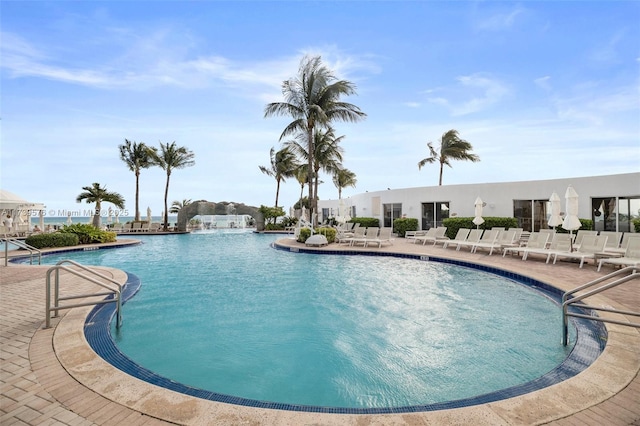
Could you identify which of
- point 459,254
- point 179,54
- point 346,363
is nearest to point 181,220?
point 179,54

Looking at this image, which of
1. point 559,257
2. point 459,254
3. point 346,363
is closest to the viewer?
point 346,363

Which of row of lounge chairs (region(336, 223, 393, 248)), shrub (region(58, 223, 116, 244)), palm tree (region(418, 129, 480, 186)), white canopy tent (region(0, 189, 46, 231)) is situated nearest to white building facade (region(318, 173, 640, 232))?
row of lounge chairs (region(336, 223, 393, 248))

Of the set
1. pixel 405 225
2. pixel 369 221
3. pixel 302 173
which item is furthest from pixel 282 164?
pixel 405 225

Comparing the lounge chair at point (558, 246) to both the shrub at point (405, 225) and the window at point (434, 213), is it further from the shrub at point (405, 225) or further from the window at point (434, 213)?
the shrub at point (405, 225)

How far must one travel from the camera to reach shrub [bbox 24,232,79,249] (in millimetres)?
13578

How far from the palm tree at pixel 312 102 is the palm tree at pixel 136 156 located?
53.7ft

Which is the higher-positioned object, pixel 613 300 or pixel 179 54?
pixel 179 54

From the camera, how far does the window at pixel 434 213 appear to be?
19031 mm

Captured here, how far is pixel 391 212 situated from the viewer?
72.0ft

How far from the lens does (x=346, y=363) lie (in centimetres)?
404

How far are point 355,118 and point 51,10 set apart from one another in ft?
44.9

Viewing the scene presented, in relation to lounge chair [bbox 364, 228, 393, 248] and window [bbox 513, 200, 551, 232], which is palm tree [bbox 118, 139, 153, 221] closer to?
lounge chair [bbox 364, 228, 393, 248]

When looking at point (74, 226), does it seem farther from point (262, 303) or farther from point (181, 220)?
point (262, 303)

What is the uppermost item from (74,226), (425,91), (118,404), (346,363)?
(425,91)
